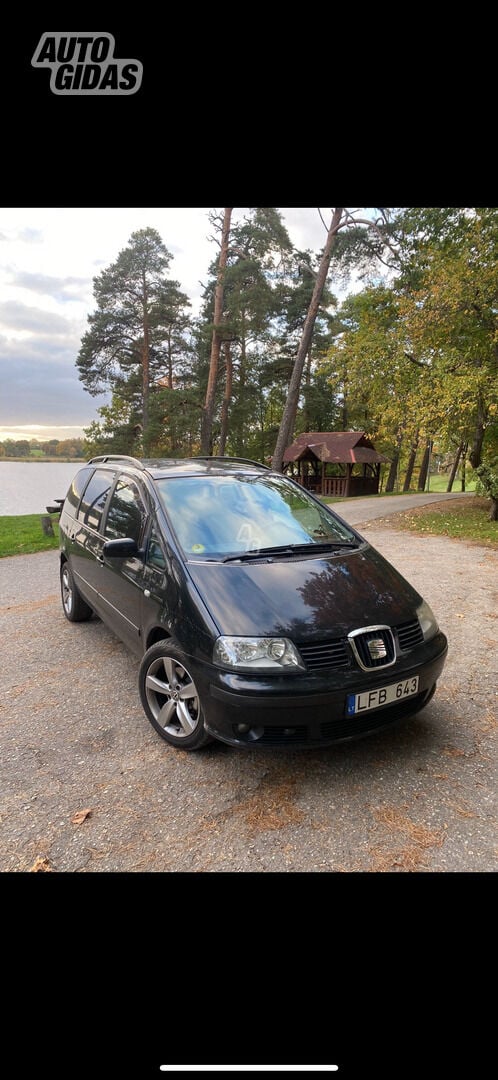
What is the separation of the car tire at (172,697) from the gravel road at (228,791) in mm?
123

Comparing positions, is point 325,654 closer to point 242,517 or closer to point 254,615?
point 254,615

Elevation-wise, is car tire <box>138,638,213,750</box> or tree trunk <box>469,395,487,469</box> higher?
tree trunk <box>469,395,487,469</box>

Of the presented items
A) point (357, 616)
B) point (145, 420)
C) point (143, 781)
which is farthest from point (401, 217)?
point (145, 420)

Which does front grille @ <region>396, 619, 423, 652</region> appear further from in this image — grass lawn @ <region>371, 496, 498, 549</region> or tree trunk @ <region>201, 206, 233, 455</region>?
tree trunk @ <region>201, 206, 233, 455</region>

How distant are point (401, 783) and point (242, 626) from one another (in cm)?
119

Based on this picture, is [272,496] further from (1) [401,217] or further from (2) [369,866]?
(1) [401,217]

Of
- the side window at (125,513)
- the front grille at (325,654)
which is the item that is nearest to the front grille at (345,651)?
the front grille at (325,654)

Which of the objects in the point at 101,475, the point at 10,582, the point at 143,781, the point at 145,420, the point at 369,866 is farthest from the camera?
the point at 145,420

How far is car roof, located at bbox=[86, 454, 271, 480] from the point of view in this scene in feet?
12.5

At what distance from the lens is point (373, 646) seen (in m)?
2.54

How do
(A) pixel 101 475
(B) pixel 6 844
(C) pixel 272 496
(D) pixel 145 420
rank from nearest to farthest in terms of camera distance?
1. (B) pixel 6 844
2. (C) pixel 272 496
3. (A) pixel 101 475
4. (D) pixel 145 420

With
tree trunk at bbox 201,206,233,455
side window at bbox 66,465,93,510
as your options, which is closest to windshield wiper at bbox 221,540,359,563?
side window at bbox 66,465,93,510
